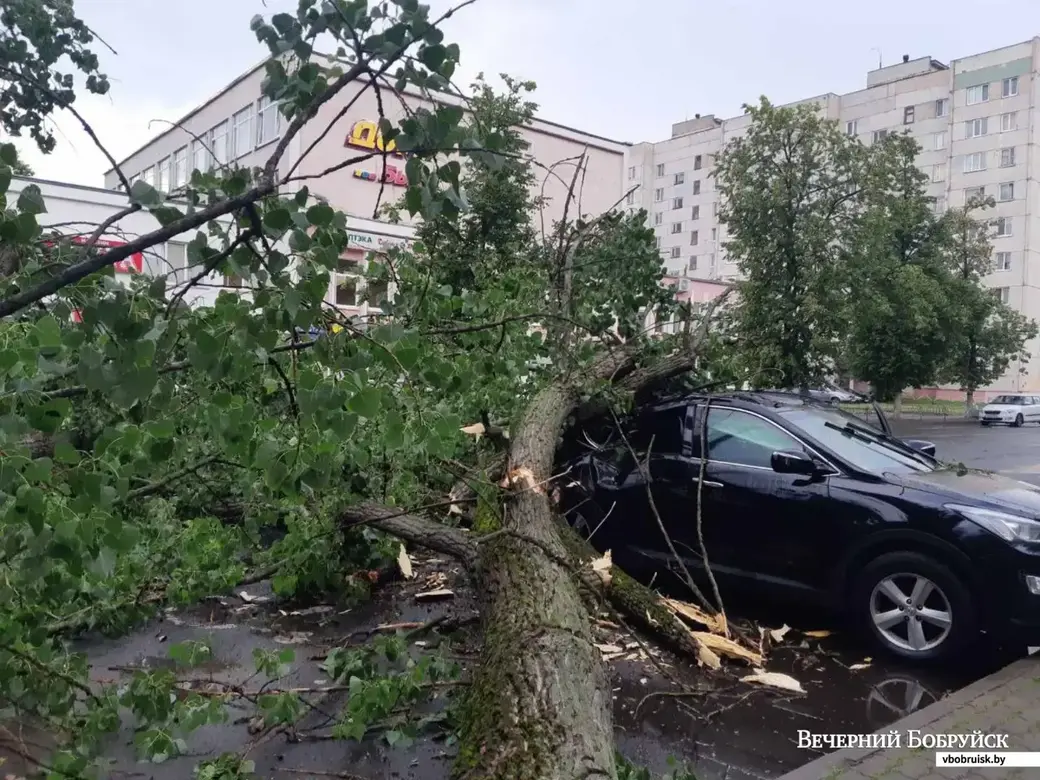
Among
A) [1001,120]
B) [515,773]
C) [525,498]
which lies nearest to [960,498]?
[525,498]

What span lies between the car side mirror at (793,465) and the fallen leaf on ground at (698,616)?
3.26ft

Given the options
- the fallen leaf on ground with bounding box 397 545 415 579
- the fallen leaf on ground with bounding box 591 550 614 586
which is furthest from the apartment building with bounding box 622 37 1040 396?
the fallen leaf on ground with bounding box 591 550 614 586

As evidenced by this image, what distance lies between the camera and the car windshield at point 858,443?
17.7ft

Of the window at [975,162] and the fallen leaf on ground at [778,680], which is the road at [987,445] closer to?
the fallen leaf on ground at [778,680]

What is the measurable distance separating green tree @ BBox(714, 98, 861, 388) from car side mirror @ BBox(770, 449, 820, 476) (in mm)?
7463

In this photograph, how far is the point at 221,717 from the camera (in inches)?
121

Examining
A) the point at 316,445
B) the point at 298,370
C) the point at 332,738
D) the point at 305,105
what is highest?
the point at 305,105

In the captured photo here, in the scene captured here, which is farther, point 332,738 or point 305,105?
point 332,738

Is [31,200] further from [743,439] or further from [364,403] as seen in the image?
[743,439]

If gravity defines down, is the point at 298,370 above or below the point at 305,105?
below

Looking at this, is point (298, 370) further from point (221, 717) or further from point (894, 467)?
point (894, 467)

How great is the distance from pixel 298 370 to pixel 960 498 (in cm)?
424

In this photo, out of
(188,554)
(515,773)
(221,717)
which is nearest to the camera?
(515,773)

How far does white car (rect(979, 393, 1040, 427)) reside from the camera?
3706 centimetres
